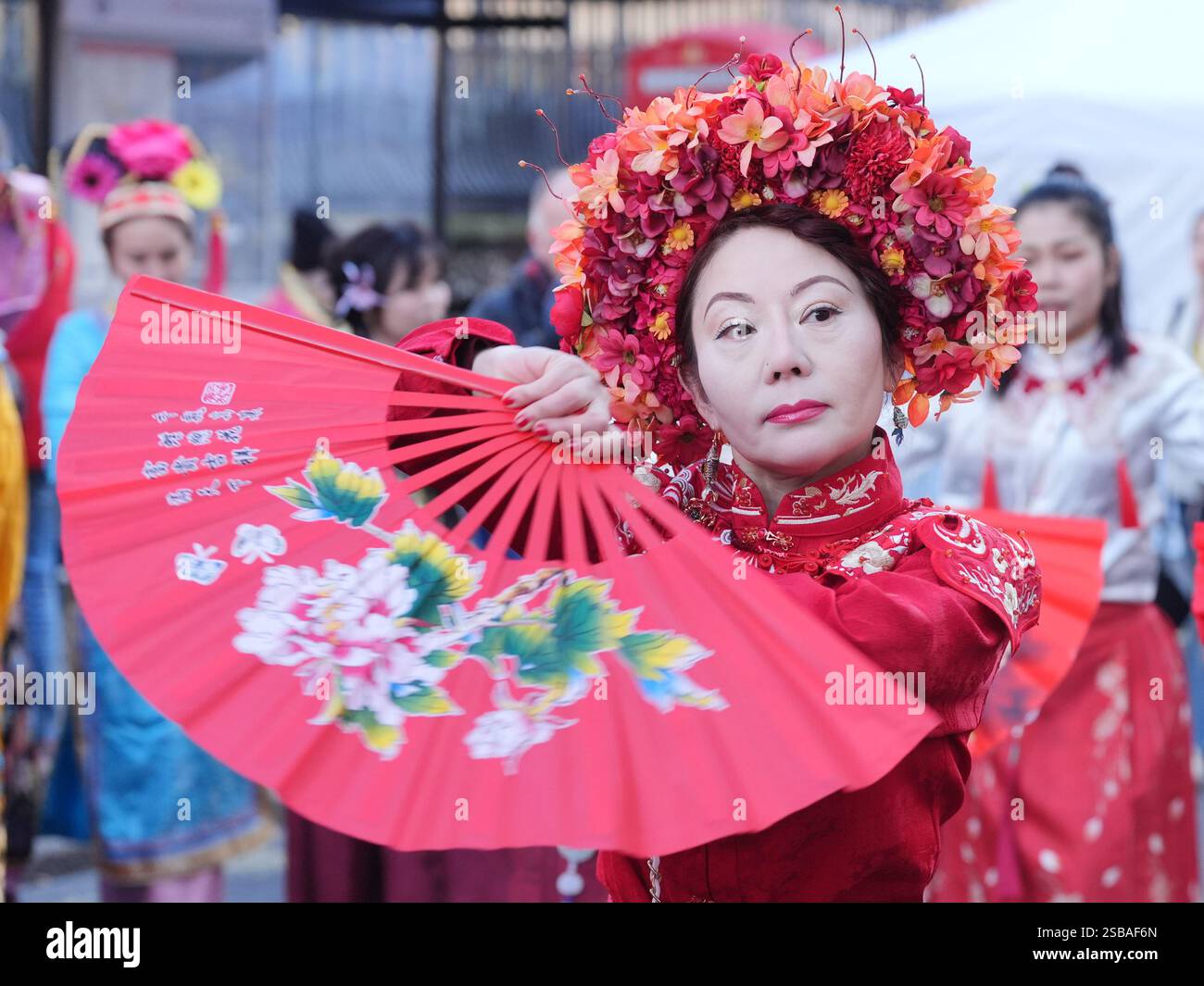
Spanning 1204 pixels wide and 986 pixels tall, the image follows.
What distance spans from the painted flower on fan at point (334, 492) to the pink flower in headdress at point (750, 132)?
2.05 feet

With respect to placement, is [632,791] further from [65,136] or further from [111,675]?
[65,136]

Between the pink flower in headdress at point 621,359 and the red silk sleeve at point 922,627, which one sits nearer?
the red silk sleeve at point 922,627

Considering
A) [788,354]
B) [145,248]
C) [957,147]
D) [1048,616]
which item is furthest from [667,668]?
[145,248]

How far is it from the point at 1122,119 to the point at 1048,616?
261 centimetres

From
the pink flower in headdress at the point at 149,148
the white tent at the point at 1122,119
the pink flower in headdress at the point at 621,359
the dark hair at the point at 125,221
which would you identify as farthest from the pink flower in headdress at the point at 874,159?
the pink flower in headdress at the point at 149,148

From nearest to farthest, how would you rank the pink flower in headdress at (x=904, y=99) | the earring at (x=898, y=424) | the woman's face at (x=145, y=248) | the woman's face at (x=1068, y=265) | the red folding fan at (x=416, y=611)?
the red folding fan at (x=416, y=611) < the pink flower in headdress at (x=904, y=99) < the earring at (x=898, y=424) < the woman's face at (x=1068, y=265) < the woman's face at (x=145, y=248)

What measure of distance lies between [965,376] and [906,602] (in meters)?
0.40

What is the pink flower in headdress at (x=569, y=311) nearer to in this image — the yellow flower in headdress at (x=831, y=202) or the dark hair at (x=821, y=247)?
the dark hair at (x=821, y=247)

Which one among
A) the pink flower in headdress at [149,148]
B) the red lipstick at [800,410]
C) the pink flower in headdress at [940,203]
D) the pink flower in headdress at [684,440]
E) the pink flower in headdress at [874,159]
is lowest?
the pink flower in headdress at [684,440]

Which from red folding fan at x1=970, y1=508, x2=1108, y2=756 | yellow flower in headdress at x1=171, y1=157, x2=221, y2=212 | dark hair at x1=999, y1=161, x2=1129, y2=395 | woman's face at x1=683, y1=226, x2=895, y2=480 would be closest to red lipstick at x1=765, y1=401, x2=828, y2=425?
woman's face at x1=683, y1=226, x2=895, y2=480

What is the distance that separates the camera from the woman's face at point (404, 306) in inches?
181

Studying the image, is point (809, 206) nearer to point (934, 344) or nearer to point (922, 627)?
point (934, 344)

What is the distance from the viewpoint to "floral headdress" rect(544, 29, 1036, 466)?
2080 millimetres

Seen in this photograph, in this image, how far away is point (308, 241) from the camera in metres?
5.85
